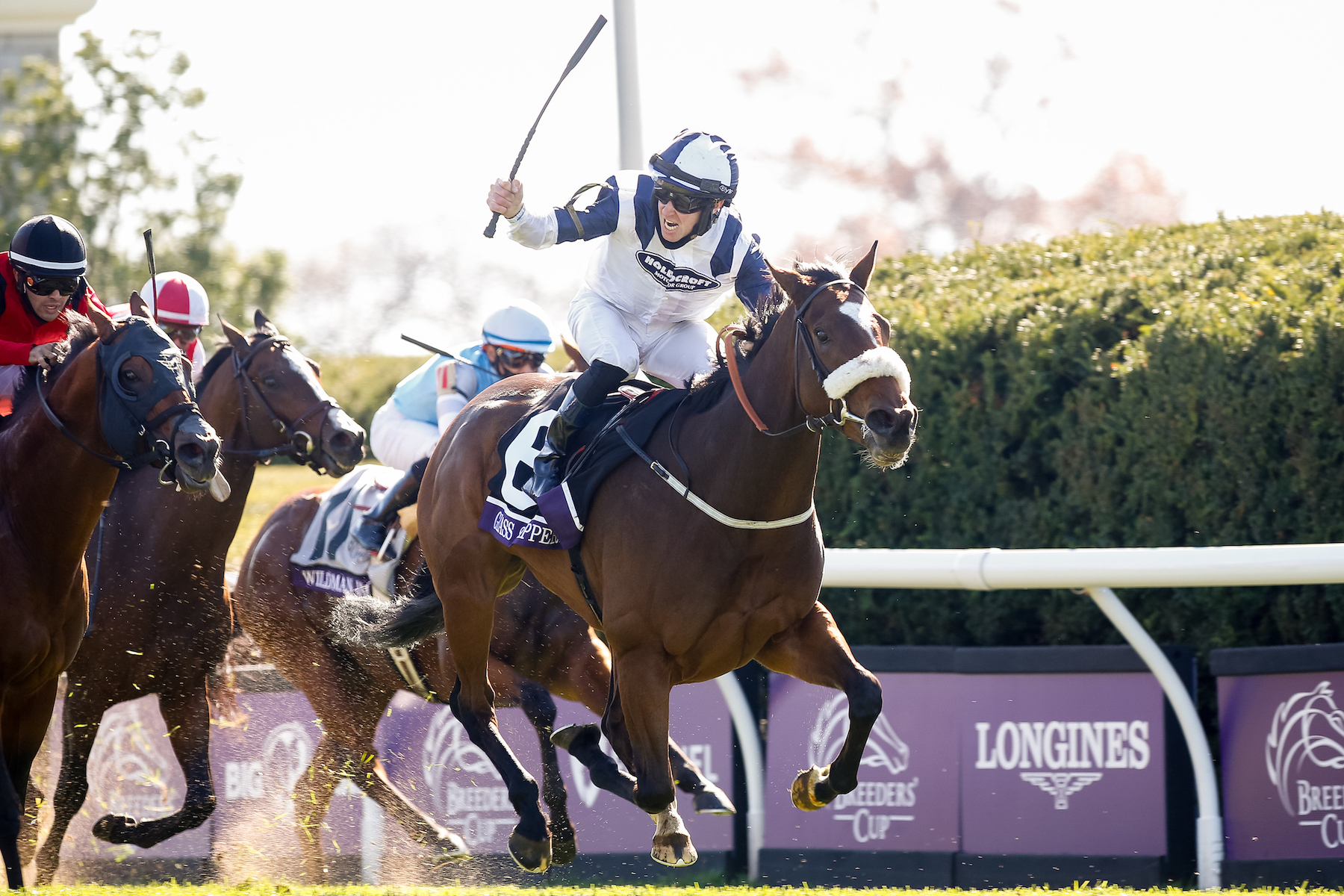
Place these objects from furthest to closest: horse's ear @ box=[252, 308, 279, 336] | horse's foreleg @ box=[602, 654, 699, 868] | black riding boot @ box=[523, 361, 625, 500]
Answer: horse's ear @ box=[252, 308, 279, 336]
black riding boot @ box=[523, 361, 625, 500]
horse's foreleg @ box=[602, 654, 699, 868]

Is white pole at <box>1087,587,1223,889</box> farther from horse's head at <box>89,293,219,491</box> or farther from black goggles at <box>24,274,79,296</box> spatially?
black goggles at <box>24,274,79,296</box>

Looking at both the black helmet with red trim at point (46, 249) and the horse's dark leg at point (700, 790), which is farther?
the black helmet with red trim at point (46, 249)

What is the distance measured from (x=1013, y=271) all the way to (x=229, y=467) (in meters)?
3.90

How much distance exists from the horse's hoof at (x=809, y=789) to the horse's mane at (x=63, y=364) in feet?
8.74

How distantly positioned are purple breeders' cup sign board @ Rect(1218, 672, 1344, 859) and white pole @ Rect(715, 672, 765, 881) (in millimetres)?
1763

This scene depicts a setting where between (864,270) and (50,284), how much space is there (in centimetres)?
284

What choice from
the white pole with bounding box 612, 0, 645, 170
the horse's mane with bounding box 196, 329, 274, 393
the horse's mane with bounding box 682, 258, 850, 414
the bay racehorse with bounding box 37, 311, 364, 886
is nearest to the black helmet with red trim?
the bay racehorse with bounding box 37, 311, 364, 886

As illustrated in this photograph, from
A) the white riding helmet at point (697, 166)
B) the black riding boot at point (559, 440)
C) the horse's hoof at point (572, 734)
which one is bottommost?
the horse's hoof at point (572, 734)

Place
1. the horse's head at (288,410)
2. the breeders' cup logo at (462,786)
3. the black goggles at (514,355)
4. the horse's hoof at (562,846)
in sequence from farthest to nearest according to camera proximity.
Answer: the black goggles at (514,355), the breeders' cup logo at (462,786), the horse's head at (288,410), the horse's hoof at (562,846)

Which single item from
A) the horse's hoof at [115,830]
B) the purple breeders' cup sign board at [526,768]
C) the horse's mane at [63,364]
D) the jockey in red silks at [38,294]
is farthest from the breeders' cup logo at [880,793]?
the jockey in red silks at [38,294]

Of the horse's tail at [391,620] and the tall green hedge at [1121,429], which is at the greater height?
the tall green hedge at [1121,429]

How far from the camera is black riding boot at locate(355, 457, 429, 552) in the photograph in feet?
21.0

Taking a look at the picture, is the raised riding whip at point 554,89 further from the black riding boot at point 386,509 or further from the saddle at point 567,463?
the black riding boot at point 386,509

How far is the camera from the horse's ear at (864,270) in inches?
167
